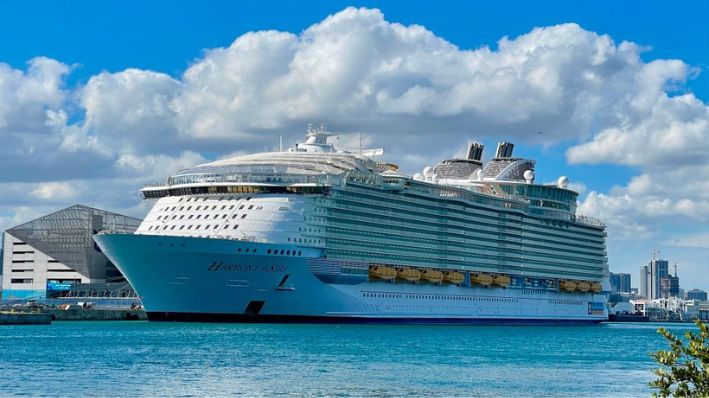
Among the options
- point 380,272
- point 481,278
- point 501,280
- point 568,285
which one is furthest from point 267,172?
point 568,285

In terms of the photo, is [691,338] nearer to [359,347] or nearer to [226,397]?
[226,397]

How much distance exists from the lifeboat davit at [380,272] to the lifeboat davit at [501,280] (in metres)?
17.9

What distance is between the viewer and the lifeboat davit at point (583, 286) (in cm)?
11844

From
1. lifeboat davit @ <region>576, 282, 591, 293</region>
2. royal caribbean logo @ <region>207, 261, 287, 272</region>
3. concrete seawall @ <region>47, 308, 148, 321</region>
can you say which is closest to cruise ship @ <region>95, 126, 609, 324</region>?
royal caribbean logo @ <region>207, 261, 287, 272</region>

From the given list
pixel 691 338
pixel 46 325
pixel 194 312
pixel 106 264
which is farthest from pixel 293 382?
pixel 106 264

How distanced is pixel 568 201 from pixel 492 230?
1794 centimetres

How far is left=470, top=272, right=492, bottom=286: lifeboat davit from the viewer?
99875 millimetres

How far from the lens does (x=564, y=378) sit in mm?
46594

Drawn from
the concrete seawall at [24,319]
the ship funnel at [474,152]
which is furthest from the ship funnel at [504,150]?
the concrete seawall at [24,319]

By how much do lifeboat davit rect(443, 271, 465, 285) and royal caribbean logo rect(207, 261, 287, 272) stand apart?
2257 centimetres

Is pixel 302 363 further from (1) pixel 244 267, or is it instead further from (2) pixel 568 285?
(2) pixel 568 285

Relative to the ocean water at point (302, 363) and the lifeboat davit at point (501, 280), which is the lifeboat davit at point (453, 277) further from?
the ocean water at point (302, 363)

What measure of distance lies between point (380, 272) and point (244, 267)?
14.8 metres

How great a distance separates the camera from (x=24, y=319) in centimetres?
8712
